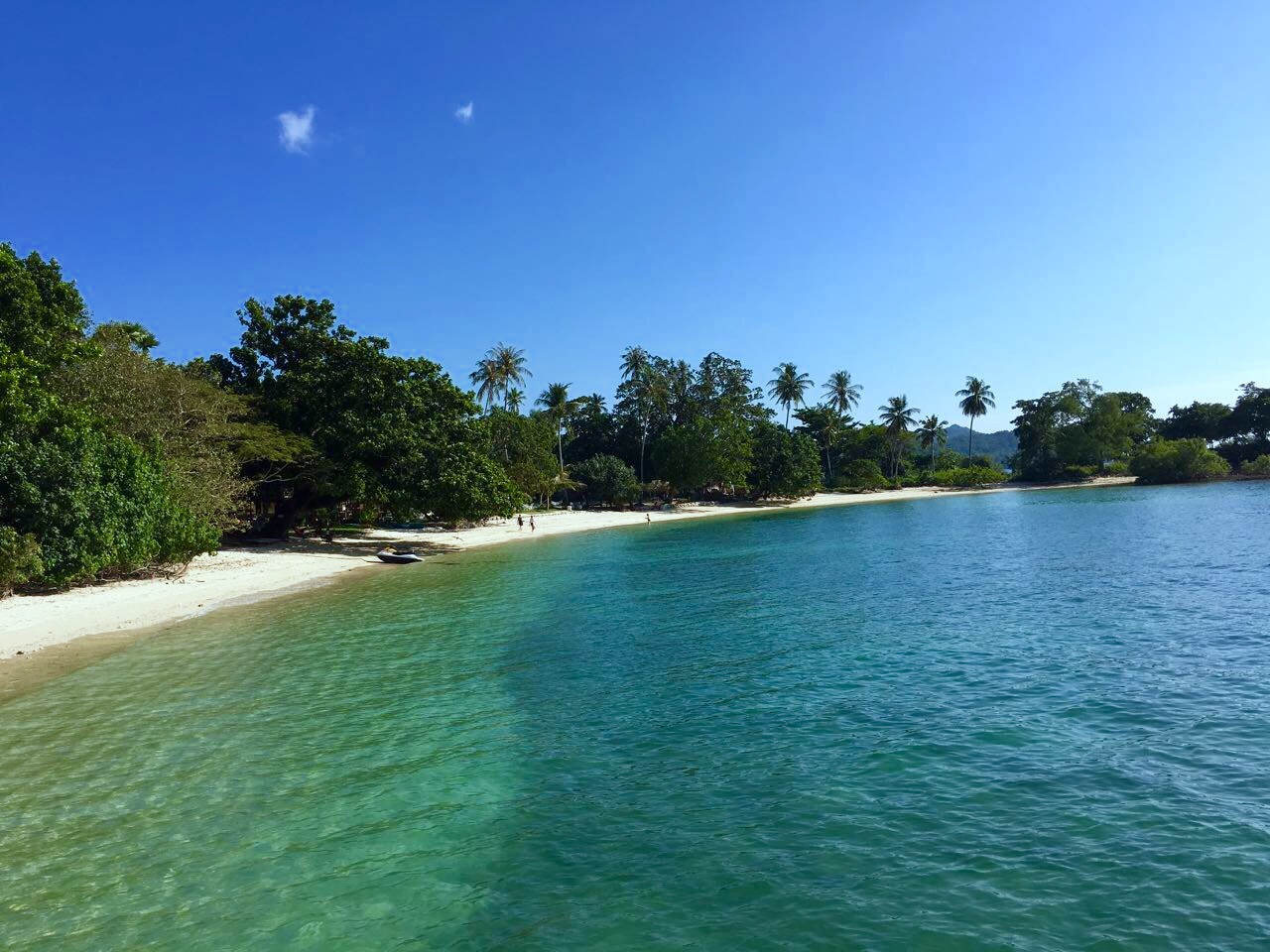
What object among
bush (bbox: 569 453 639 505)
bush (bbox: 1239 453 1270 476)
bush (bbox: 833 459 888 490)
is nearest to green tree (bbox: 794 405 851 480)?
bush (bbox: 833 459 888 490)

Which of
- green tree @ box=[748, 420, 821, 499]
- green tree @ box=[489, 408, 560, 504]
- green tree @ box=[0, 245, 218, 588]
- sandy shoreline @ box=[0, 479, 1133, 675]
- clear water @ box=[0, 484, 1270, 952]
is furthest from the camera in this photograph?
green tree @ box=[748, 420, 821, 499]

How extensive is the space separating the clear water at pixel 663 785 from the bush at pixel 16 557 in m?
5.92

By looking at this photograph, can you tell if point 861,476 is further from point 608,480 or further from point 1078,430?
point 608,480

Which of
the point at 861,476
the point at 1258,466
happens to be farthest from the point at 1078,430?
the point at 861,476

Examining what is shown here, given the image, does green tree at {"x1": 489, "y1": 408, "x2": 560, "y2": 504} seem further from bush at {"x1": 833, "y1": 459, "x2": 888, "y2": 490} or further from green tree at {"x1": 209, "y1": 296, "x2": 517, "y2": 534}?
bush at {"x1": 833, "y1": 459, "x2": 888, "y2": 490}

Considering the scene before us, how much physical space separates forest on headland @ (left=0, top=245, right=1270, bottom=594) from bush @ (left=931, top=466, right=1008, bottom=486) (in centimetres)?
2349

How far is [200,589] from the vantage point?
92.8ft

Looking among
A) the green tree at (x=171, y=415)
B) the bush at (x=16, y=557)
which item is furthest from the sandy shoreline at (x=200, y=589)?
the green tree at (x=171, y=415)

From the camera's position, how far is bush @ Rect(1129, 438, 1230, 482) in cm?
9800

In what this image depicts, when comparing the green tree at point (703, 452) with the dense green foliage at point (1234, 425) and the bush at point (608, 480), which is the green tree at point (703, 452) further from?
the dense green foliage at point (1234, 425)

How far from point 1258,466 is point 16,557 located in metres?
128

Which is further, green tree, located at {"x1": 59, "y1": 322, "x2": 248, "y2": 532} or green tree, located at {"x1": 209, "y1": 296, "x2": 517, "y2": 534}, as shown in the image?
green tree, located at {"x1": 209, "y1": 296, "x2": 517, "y2": 534}

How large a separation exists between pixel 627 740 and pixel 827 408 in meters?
109

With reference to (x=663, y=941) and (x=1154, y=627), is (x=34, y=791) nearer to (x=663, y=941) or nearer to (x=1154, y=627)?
(x=663, y=941)
